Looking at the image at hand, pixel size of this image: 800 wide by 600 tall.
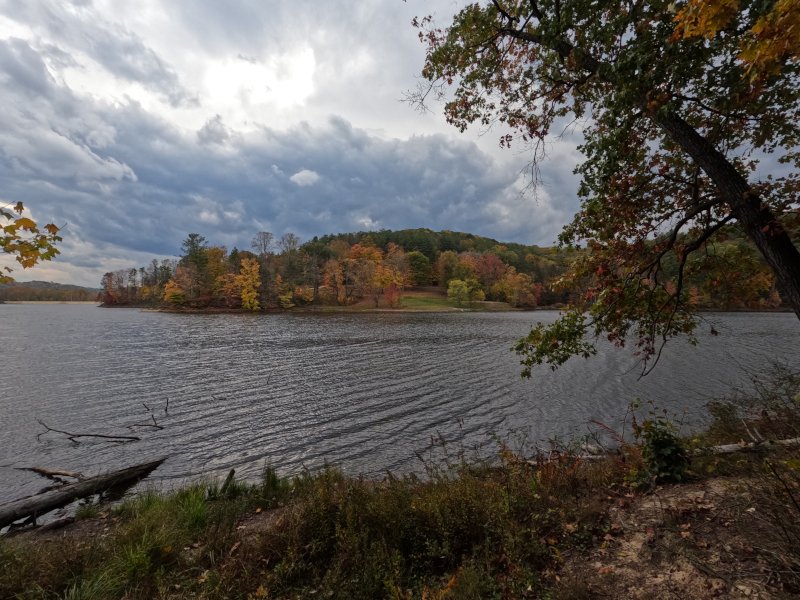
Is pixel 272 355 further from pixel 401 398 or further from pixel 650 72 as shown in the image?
pixel 650 72

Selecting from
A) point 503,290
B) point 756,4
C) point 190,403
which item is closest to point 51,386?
point 190,403

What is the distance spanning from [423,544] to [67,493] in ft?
31.1

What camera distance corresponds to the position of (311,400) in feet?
61.2

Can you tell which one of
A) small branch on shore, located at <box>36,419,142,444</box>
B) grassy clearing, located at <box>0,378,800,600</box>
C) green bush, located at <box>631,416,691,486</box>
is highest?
green bush, located at <box>631,416,691,486</box>

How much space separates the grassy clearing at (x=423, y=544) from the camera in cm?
444

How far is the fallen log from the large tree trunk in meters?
14.2

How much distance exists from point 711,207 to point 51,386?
2907cm

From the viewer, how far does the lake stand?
12516mm

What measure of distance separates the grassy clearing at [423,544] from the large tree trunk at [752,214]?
2.48 m

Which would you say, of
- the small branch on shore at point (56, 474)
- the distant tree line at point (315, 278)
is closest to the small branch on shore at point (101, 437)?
the small branch on shore at point (56, 474)

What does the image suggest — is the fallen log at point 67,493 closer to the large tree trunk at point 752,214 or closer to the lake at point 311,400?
the lake at point 311,400

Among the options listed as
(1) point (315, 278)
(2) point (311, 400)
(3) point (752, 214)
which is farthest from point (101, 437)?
(1) point (315, 278)

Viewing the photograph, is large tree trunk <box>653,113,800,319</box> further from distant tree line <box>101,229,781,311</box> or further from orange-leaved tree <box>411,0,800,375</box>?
distant tree line <box>101,229,781,311</box>

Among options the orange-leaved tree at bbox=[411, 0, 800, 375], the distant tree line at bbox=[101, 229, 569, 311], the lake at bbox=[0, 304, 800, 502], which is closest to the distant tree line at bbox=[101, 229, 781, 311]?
the distant tree line at bbox=[101, 229, 569, 311]
